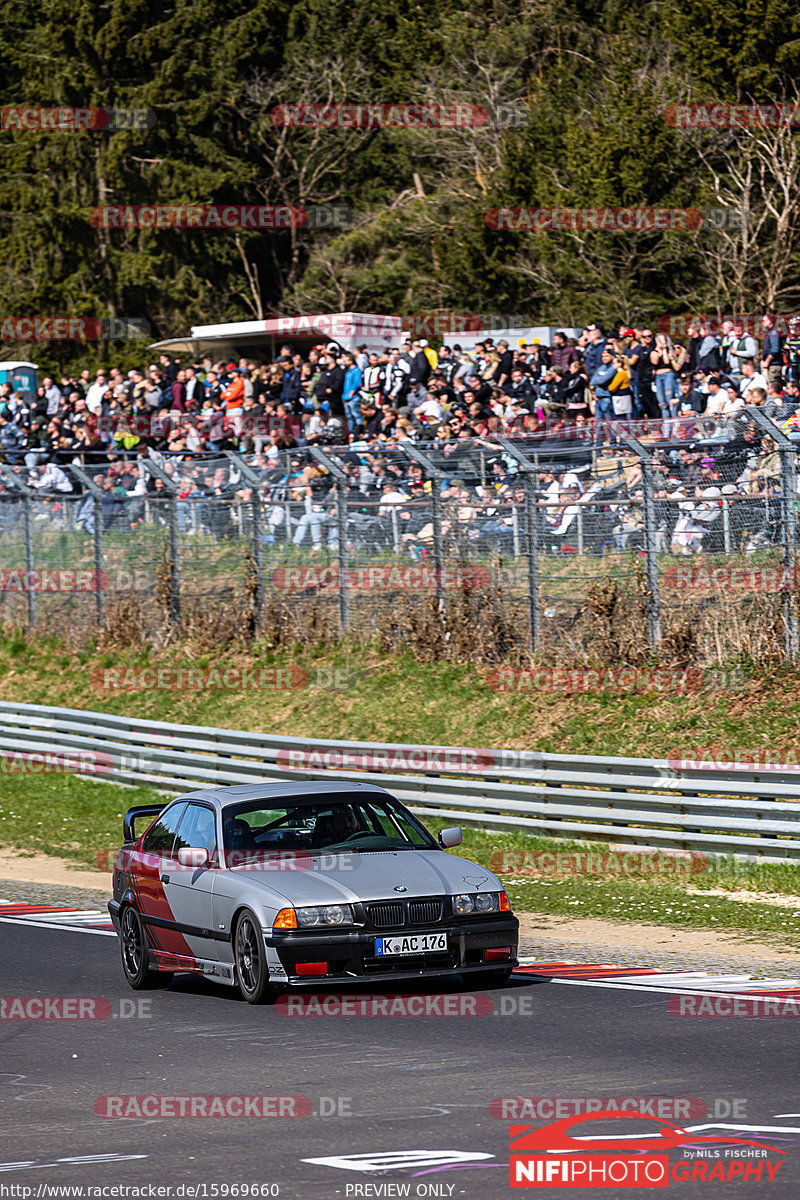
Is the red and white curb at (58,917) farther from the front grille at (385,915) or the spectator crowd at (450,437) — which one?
the spectator crowd at (450,437)

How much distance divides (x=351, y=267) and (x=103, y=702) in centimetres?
3327

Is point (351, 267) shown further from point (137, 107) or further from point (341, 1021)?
point (341, 1021)

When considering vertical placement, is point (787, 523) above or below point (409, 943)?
above

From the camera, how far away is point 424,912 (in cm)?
1003

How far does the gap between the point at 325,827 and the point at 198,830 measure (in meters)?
0.92

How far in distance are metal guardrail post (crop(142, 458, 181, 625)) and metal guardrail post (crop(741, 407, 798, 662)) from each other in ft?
35.2

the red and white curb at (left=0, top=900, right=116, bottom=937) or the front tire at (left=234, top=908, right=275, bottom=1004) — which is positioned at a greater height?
the front tire at (left=234, top=908, right=275, bottom=1004)

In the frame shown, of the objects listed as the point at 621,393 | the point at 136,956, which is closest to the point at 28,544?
the point at 621,393

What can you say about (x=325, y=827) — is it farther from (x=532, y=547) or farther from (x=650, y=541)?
(x=532, y=547)

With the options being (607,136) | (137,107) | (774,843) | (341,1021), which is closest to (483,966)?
(341,1021)

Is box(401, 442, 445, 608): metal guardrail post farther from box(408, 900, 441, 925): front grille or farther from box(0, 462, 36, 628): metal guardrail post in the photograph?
box(408, 900, 441, 925): front grille

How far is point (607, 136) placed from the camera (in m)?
39.7

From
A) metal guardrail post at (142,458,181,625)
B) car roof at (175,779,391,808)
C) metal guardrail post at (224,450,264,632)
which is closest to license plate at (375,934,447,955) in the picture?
car roof at (175,779,391,808)

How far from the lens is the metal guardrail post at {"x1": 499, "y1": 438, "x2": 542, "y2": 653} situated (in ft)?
66.9
